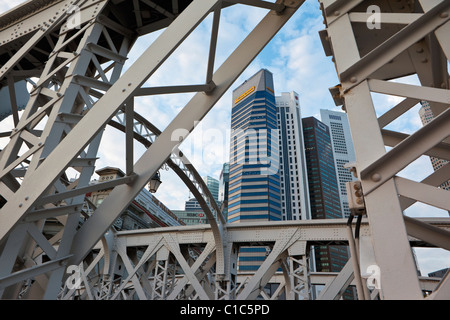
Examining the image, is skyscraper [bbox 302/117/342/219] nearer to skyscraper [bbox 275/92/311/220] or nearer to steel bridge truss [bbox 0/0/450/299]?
skyscraper [bbox 275/92/311/220]

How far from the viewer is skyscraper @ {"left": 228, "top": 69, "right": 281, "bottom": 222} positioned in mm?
118062

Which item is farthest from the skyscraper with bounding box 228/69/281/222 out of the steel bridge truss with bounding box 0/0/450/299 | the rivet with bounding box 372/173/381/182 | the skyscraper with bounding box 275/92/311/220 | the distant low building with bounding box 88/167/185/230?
the rivet with bounding box 372/173/381/182

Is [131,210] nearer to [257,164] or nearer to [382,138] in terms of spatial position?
[382,138]

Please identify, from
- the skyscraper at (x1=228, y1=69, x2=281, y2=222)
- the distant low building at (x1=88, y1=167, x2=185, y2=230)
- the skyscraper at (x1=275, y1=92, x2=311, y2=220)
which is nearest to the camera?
the distant low building at (x1=88, y1=167, x2=185, y2=230)

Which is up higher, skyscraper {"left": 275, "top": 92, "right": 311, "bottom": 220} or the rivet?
skyscraper {"left": 275, "top": 92, "right": 311, "bottom": 220}

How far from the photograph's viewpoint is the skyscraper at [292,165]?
134750 mm

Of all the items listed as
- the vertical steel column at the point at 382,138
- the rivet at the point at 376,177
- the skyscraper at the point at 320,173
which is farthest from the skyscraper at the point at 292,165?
the rivet at the point at 376,177

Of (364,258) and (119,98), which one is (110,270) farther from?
(364,258)

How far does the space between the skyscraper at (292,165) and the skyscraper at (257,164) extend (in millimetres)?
6814

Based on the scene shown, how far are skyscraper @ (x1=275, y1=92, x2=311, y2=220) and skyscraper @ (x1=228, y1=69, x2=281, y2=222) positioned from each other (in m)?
6.81

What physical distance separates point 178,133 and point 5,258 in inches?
102

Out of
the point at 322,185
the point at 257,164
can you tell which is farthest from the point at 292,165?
the point at 257,164

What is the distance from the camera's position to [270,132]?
423 ft

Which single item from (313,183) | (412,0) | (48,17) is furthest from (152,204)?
(313,183)
